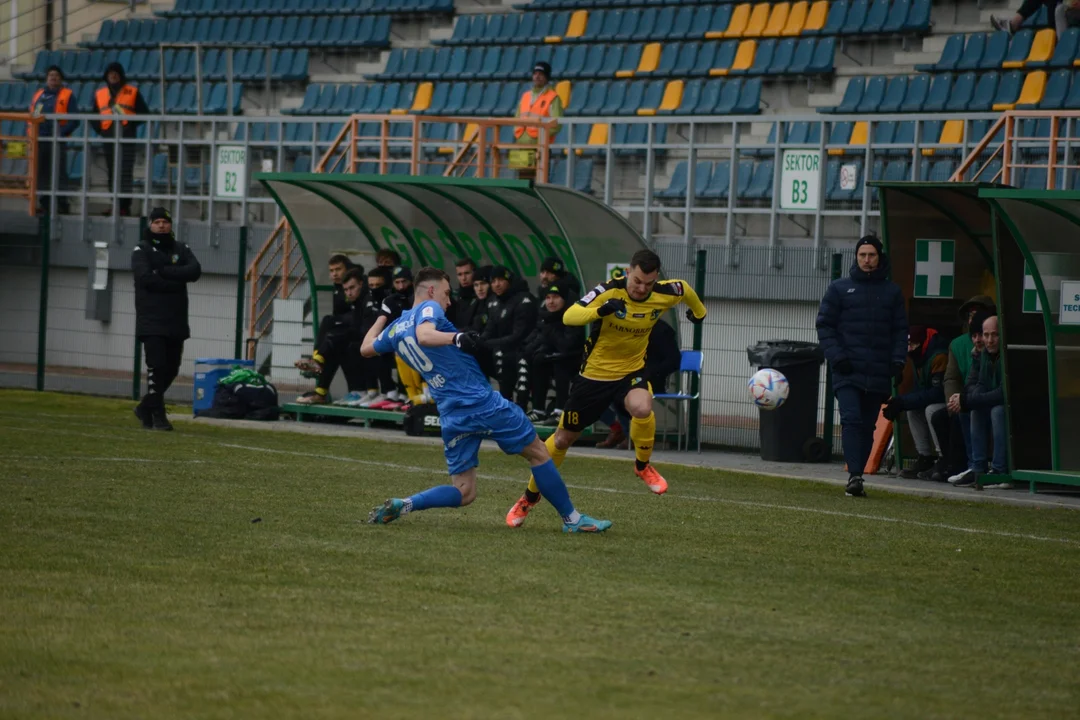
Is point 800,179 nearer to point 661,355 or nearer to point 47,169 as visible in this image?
point 661,355

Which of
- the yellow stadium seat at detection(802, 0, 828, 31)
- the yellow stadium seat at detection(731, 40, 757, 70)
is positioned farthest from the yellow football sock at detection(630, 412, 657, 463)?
the yellow stadium seat at detection(802, 0, 828, 31)

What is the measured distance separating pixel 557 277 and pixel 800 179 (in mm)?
3887

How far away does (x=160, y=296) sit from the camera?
16.4 m

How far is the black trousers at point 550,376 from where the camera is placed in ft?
55.0

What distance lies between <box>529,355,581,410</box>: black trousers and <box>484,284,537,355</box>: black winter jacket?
12.3 inches

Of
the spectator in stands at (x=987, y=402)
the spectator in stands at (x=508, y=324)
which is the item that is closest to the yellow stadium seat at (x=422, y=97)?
the spectator in stands at (x=508, y=324)

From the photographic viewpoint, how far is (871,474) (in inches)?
603

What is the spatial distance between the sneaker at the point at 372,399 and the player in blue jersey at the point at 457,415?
27.8 ft

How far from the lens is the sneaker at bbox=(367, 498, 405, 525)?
9.88 meters

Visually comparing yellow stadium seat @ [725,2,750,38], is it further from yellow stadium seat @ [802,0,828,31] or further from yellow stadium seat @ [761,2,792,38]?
yellow stadium seat @ [802,0,828,31]

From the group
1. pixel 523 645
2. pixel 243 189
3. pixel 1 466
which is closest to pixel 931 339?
pixel 1 466

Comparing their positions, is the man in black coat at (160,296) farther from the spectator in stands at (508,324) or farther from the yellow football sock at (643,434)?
the yellow football sock at (643,434)

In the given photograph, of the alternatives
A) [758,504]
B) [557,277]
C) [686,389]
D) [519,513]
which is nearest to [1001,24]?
[686,389]

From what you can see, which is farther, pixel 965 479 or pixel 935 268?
pixel 935 268
